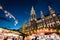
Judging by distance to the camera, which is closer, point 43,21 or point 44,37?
point 44,37

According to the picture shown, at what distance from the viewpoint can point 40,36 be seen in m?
6.10

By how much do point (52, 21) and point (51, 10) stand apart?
615 millimetres

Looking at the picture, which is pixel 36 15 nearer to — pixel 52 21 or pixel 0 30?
pixel 52 21

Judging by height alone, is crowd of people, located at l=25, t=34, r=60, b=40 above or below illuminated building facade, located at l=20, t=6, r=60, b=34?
below

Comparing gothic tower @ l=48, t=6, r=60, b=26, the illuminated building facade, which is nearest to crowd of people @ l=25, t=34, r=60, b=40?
the illuminated building facade

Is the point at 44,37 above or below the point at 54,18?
below

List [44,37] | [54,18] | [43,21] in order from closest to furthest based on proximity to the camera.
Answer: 1. [44,37]
2. [54,18]
3. [43,21]

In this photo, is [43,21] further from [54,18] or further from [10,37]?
[10,37]

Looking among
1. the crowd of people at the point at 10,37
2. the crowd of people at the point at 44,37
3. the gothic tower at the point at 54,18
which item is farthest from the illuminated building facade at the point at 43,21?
the crowd of people at the point at 10,37

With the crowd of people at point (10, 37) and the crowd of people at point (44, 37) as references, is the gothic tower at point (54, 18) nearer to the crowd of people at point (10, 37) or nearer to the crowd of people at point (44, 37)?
the crowd of people at point (44, 37)

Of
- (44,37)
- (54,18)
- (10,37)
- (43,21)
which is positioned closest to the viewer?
(10,37)

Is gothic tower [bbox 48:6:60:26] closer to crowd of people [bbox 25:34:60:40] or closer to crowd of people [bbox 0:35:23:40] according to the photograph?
crowd of people [bbox 25:34:60:40]

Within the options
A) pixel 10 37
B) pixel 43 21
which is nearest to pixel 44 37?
pixel 10 37

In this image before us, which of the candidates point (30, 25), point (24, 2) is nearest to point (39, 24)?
point (30, 25)
